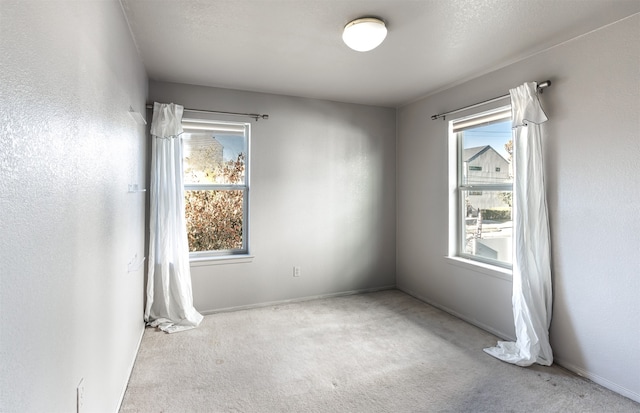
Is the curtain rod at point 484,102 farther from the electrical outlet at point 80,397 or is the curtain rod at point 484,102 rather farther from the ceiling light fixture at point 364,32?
the electrical outlet at point 80,397

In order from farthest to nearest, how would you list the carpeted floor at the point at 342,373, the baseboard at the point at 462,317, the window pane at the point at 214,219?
the window pane at the point at 214,219, the baseboard at the point at 462,317, the carpeted floor at the point at 342,373

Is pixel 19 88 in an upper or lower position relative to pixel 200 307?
upper

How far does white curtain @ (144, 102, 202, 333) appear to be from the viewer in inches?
126

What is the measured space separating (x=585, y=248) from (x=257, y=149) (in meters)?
3.12

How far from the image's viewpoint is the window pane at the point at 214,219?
12.0 feet

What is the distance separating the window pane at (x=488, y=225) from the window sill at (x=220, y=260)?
2.42 metres

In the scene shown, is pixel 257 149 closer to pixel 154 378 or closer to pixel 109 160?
pixel 109 160

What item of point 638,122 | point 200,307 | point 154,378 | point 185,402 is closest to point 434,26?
point 638,122

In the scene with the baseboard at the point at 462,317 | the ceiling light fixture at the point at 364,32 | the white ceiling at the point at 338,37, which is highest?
the white ceiling at the point at 338,37

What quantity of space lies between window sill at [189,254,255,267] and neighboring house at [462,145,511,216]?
252 centimetres

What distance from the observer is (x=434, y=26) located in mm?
2311

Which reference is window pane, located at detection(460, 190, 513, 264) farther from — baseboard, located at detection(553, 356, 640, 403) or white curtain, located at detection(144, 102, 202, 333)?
white curtain, located at detection(144, 102, 202, 333)

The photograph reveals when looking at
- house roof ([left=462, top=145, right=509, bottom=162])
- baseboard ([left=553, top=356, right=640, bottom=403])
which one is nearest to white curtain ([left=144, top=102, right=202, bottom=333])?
house roof ([left=462, top=145, right=509, bottom=162])

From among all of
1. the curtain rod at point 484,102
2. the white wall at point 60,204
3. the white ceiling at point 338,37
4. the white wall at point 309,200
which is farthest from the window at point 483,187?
the white wall at point 60,204
